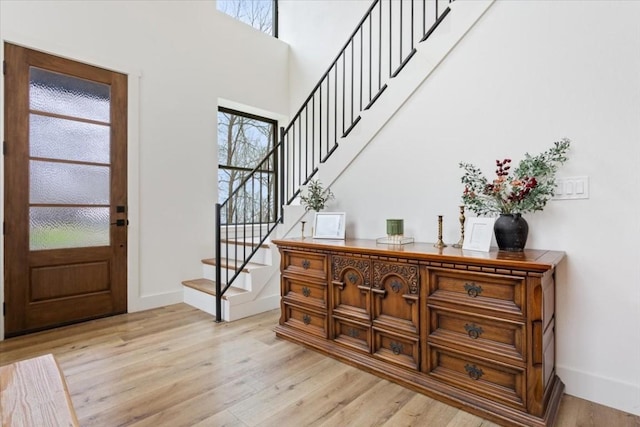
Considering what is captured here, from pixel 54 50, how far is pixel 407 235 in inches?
137

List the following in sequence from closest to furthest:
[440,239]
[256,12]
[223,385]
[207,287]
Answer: [223,385] < [440,239] < [207,287] < [256,12]

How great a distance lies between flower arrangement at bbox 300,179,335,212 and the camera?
3.05m

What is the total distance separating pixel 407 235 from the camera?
2592 mm

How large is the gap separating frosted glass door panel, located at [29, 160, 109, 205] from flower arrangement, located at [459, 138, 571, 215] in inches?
129

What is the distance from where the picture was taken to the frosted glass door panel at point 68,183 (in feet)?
9.61

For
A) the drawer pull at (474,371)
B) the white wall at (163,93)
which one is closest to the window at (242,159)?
the white wall at (163,93)

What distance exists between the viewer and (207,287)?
361cm

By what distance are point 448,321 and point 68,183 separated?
3.40 meters

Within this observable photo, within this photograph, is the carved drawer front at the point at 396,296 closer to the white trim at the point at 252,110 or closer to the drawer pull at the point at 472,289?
the drawer pull at the point at 472,289

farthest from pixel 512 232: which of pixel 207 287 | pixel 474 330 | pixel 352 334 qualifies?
pixel 207 287

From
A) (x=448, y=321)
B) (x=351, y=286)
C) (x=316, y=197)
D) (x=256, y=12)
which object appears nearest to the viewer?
(x=448, y=321)

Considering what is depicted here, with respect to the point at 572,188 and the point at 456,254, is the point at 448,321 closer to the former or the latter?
the point at 456,254

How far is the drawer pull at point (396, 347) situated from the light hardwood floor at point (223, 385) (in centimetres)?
19

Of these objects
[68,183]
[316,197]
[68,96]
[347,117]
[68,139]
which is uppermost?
[347,117]
